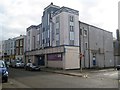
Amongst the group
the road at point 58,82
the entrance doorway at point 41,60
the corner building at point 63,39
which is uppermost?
the corner building at point 63,39

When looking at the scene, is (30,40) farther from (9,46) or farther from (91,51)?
(9,46)

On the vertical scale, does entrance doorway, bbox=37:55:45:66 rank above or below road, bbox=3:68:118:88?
above

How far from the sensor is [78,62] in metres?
38.5

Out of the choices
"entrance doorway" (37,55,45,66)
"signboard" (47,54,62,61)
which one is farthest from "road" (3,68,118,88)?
"entrance doorway" (37,55,45,66)

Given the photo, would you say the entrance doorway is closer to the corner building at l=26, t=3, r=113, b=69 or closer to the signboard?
the corner building at l=26, t=3, r=113, b=69

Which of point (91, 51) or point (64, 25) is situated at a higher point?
point (64, 25)

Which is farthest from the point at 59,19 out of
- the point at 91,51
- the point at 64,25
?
the point at 91,51

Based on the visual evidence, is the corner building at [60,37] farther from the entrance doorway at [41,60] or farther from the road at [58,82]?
the road at [58,82]

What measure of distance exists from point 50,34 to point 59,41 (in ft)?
16.9

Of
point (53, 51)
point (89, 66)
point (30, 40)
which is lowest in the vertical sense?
point (89, 66)

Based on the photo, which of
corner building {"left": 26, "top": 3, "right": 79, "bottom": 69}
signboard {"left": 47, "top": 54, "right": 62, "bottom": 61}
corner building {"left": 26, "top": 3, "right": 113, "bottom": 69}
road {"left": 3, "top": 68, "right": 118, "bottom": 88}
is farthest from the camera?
signboard {"left": 47, "top": 54, "right": 62, "bottom": 61}

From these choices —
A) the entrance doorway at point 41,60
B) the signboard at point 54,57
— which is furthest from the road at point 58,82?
the entrance doorway at point 41,60

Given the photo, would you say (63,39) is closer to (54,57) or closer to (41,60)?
(54,57)

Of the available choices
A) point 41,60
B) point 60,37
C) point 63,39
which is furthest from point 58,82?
point 41,60
